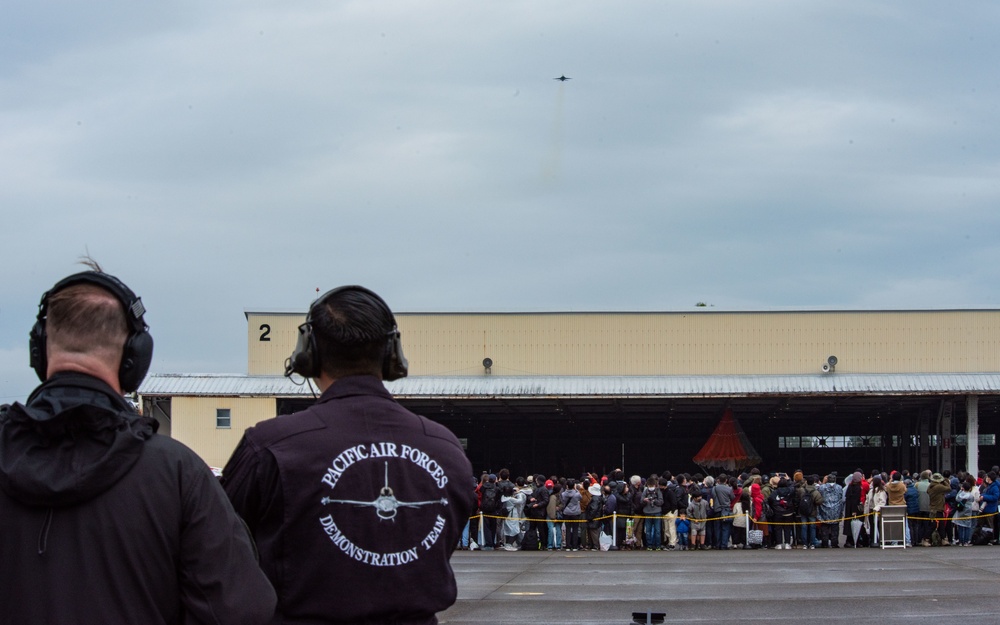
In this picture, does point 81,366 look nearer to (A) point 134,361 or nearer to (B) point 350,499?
(A) point 134,361

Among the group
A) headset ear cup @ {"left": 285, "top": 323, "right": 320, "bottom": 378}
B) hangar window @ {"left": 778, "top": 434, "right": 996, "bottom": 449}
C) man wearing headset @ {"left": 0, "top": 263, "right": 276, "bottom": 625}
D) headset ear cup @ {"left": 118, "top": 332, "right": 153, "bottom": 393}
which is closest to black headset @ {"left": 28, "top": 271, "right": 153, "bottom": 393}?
headset ear cup @ {"left": 118, "top": 332, "right": 153, "bottom": 393}

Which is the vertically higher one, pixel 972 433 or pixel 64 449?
pixel 64 449

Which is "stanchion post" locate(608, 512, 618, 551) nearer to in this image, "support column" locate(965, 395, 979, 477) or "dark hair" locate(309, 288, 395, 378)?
"support column" locate(965, 395, 979, 477)

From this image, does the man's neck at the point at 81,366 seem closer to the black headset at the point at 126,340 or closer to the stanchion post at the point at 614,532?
the black headset at the point at 126,340

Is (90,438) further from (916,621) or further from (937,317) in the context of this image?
(937,317)

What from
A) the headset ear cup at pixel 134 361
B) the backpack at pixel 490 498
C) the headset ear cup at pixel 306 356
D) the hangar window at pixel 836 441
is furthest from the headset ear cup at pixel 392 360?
the hangar window at pixel 836 441

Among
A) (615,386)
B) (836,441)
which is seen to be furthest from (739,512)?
(836,441)

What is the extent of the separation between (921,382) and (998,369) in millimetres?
3043

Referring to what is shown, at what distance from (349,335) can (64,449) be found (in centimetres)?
116

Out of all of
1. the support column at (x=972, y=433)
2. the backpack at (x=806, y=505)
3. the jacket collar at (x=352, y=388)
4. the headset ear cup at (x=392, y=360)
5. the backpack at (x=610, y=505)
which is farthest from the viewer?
the support column at (x=972, y=433)

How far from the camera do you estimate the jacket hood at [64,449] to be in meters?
2.97

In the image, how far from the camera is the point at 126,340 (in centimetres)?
335

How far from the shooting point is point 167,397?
40531mm

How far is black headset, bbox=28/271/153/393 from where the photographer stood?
10.9 ft
